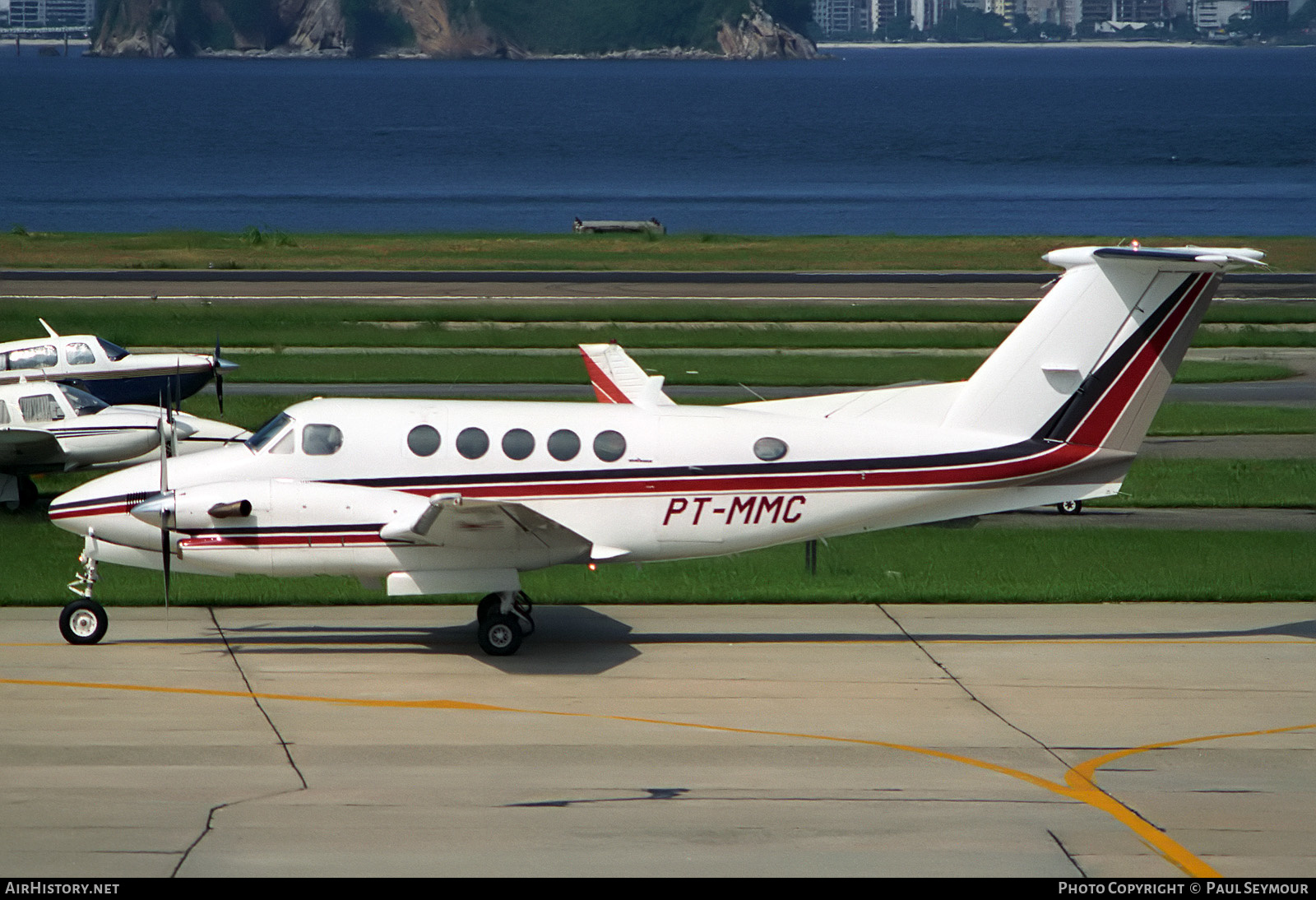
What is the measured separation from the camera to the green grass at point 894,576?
18.9m

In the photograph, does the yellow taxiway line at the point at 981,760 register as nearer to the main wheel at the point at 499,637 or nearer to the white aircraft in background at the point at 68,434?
the main wheel at the point at 499,637

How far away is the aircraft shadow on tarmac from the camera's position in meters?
16.5

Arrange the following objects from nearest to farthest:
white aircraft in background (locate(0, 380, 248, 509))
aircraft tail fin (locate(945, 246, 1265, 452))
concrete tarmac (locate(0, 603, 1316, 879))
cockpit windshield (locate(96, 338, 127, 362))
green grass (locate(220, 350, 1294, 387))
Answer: concrete tarmac (locate(0, 603, 1316, 879)), aircraft tail fin (locate(945, 246, 1265, 452)), white aircraft in background (locate(0, 380, 248, 509)), cockpit windshield (locate(96, 338, 127, 362)), green grass (locate(220, 350, 1294, 387))

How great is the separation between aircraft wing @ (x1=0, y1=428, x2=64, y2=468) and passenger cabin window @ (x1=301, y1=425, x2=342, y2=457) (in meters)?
9.65

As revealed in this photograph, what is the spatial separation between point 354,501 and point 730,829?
6373 mm

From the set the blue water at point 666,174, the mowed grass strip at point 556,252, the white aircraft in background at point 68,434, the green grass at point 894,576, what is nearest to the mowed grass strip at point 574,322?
the mowed grass strip at point 556,252

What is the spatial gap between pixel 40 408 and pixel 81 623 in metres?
9.40

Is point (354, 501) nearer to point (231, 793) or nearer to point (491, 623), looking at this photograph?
point (491, 623)

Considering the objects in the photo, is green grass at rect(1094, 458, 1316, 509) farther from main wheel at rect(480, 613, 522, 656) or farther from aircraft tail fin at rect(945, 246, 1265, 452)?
main wheel at rect(480, 613, 522, 656)

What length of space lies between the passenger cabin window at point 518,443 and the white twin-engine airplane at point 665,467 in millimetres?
20

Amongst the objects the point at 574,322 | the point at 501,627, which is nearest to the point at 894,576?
the point at 501,627

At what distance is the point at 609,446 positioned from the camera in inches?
645

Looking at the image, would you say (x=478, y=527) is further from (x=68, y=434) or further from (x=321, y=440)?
(x=68, y=434)

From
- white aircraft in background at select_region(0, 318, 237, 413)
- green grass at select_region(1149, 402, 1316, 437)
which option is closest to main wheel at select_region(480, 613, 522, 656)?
white aircraft in background at select_region(0, 318, 237, 413)
